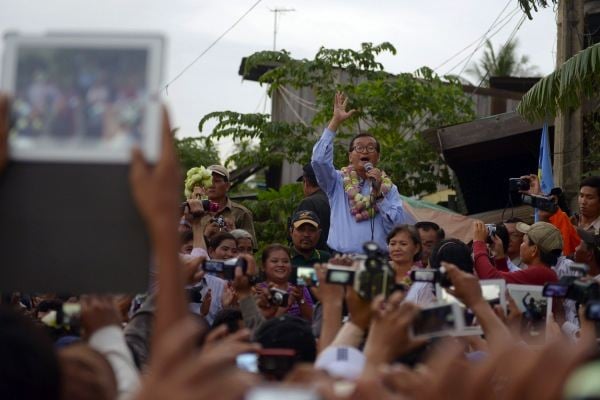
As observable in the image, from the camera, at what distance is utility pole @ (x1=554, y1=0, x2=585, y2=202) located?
12984 mm

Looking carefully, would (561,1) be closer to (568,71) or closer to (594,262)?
(568,71)

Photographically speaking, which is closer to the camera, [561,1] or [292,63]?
[561,1]

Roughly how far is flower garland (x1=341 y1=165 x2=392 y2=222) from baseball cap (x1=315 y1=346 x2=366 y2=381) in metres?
4.76

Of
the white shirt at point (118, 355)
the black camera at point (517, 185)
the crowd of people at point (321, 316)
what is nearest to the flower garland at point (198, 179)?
the crowd of people at point (321, 316)

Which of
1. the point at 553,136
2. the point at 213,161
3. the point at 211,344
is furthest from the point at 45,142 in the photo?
the point at 213,161

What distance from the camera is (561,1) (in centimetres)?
1334

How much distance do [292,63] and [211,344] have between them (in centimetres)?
1262

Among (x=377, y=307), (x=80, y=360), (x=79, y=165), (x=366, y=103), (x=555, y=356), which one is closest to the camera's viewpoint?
(x=555, y=356)

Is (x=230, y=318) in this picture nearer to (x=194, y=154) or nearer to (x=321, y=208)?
(x=321, y=208)

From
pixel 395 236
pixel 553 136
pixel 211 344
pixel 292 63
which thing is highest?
pixel 292 63

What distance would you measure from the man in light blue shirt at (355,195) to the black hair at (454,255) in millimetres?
1163

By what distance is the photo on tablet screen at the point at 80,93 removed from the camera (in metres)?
3.39

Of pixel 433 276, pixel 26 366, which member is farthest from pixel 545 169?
pixel 26 366

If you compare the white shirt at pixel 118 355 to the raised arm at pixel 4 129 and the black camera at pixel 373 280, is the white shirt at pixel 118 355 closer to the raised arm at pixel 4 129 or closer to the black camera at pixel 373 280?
the raised arm at pixel 4 129
